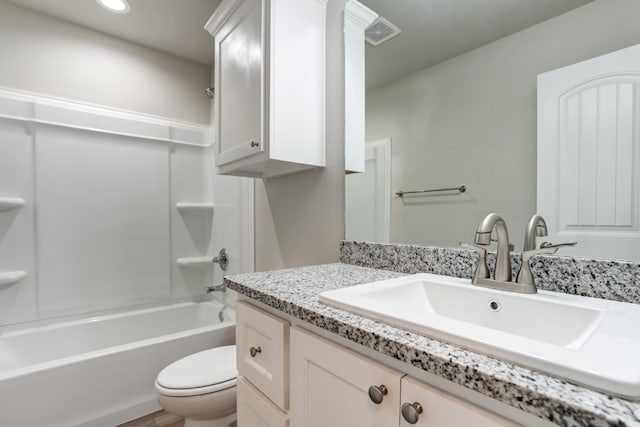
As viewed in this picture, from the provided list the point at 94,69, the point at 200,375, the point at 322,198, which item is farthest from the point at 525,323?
the point at 94,69

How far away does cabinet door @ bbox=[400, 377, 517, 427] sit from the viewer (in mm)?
385

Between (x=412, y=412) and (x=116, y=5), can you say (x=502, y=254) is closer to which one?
(x=412, y=412)

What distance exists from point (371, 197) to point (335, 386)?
80 cm

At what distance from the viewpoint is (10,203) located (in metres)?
1.87

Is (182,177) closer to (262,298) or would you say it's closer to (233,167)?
(233,167)

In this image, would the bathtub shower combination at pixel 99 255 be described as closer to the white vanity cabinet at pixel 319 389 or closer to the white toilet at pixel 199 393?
the white toilet at pixel 199 393

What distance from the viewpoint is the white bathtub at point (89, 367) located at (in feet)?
4.60

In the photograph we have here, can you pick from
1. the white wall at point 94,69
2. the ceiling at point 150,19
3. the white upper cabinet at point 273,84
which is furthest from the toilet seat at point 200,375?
the ceiling at point 150,19

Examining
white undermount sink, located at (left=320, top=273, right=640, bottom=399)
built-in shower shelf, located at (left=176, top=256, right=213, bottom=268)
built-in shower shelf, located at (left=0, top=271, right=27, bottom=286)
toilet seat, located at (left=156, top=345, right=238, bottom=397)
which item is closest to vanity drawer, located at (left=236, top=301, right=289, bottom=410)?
white undermount sink, located at (left=320, top=273, right=640, bottom=399)

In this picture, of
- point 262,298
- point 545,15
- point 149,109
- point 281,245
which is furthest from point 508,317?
point 149,109

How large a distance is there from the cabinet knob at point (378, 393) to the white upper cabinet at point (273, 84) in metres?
0.91

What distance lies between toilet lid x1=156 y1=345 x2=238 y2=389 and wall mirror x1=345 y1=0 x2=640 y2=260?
0.88 m

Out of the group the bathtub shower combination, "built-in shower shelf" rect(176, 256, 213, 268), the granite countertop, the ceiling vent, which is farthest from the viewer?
"built-in shower shelf" rect(176, 256, 213, 268)

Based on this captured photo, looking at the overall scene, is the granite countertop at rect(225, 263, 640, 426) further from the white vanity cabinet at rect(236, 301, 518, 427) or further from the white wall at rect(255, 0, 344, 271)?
the white wall at rect(255, 0, 344, 271)
